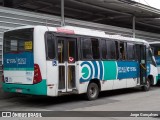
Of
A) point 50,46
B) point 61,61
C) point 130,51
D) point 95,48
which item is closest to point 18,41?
point 50,46

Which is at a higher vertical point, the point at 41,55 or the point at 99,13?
the point at 99,13

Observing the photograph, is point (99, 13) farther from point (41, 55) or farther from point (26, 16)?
point (41, 55)

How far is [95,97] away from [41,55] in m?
3.66

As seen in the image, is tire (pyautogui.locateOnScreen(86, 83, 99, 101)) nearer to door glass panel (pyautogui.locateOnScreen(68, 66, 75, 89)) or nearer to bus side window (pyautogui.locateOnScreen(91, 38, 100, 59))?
door glass panel (pyautogui.locateOnScreen(68, 66, 75, 89))

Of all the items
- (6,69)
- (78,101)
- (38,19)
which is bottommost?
(78,101)

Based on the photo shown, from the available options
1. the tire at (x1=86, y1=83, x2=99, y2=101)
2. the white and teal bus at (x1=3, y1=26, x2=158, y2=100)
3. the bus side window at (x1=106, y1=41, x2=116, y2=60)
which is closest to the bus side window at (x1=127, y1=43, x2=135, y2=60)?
the white and teal bus at (x1=3, y1=26, x2=158, y2=100)

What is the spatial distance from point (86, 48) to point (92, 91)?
188 centimetres

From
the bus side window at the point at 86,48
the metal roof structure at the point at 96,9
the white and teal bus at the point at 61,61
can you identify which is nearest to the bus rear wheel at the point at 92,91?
the white and teal bus at the point at 61,61

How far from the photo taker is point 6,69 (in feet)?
41.8

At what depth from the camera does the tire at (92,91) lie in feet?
45.1

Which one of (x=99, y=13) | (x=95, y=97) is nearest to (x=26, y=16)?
(x=95, y=97)

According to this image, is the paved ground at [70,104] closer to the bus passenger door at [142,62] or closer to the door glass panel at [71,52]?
the door glass panel at [71,52]

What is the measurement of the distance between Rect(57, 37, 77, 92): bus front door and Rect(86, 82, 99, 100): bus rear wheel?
99 cm

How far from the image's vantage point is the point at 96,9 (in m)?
23.2
